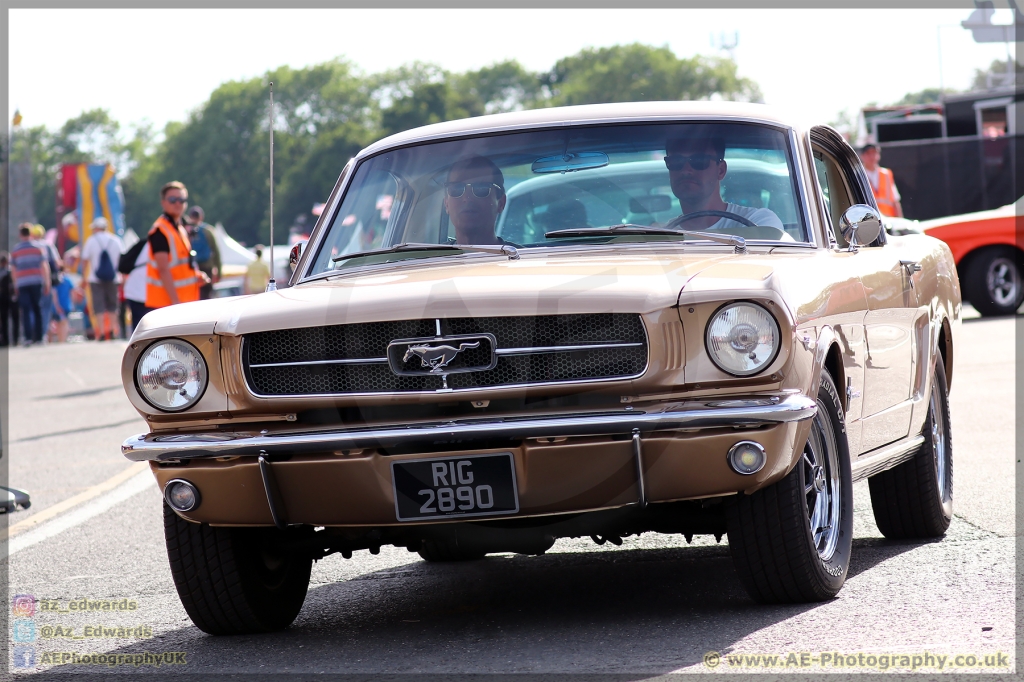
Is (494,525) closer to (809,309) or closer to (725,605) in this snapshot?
(725,605)

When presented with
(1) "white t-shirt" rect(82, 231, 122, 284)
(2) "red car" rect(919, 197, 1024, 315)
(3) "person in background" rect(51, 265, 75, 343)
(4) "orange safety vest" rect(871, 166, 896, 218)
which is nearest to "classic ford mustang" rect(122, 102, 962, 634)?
(4) "orange safety vest" rect(871, 166, 896, 218)

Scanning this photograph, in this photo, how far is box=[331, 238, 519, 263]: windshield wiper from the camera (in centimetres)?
508

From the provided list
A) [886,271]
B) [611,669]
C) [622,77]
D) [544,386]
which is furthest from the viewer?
[622,77]

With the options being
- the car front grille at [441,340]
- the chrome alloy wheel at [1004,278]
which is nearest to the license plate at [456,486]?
the car front grille at [441,340]

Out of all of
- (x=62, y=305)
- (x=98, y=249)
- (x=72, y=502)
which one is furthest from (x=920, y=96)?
(x=72, y=502)

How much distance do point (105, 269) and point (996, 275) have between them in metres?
14.3

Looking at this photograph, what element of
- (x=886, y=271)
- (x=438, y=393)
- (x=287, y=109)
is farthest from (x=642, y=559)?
(x=287, y=109)

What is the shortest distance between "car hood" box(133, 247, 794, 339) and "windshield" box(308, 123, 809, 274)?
0.97 feet

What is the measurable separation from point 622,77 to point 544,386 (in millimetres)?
114369

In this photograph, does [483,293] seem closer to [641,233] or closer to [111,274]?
[641,233]

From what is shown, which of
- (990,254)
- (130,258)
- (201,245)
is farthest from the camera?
(990,254)

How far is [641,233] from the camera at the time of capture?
5.09m

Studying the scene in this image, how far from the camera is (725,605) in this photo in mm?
4746

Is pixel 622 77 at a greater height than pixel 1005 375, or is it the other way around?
pixel 622 77
